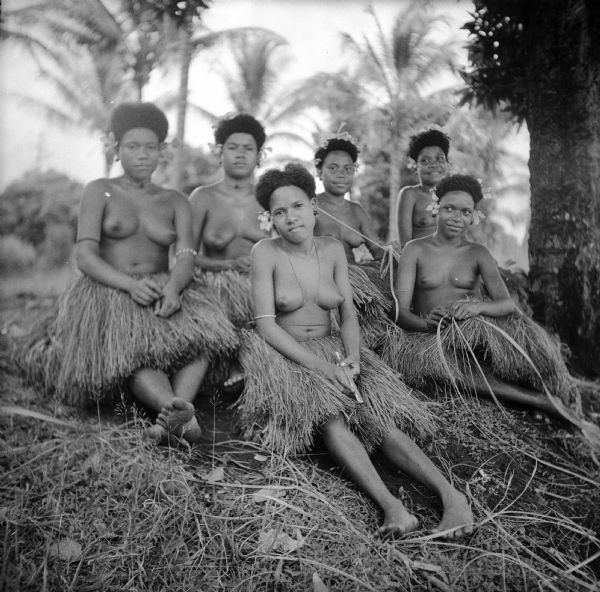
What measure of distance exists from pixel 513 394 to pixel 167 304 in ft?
6.28

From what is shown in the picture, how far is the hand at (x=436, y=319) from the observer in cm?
306

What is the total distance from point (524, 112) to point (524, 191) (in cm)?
1576

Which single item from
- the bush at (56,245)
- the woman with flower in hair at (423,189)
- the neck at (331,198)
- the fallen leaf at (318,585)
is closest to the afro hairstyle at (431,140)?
the woman with flower in hair at (423,189)

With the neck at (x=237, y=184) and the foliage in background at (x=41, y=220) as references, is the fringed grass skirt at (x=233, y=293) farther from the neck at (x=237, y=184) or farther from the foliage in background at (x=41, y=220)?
the foliage in background at (x=41, y=220)

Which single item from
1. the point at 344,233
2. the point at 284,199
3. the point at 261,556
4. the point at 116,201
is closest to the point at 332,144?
the point at 344,233

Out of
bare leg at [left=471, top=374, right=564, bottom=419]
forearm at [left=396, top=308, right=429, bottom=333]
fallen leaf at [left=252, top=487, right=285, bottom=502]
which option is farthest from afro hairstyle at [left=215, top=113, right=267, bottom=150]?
fallen leaf at [left=252, top=487, right=285, bottom=502]

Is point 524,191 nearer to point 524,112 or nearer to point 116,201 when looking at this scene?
point 524,112

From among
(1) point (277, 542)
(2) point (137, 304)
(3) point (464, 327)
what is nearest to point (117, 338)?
(2) point (137, 304)

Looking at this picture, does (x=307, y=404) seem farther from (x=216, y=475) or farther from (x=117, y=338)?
(x=117, y=338)

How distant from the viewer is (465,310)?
9.91 ft

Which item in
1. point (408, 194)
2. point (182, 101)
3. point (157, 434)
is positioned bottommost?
point (157, 434)

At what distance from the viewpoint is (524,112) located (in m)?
4.29

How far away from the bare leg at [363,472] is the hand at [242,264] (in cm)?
118

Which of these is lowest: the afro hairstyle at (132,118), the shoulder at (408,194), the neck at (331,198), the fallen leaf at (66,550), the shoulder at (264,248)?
the fallen leaf at (66,550)
